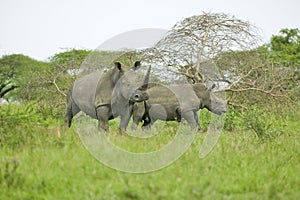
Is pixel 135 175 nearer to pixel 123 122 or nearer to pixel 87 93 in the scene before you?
pixel 123 122

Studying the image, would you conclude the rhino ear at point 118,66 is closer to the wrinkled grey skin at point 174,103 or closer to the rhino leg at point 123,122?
the rhino leg at point 123,122

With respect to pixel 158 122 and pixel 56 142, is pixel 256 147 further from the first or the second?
pixel 158 122

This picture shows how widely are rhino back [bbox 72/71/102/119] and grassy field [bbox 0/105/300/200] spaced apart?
2312 millimetres

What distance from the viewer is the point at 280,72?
1470cm

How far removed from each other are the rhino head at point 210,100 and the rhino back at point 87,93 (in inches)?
116

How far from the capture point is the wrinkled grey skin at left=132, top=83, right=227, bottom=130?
1212cm

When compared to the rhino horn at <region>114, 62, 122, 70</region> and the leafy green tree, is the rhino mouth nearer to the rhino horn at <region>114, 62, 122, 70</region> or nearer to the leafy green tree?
the rhino horn at <region>114, 62, 122, 70</region>

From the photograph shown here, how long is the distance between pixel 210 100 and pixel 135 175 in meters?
7.07

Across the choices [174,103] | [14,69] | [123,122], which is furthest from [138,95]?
[14,69]

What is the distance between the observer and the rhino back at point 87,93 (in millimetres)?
10841

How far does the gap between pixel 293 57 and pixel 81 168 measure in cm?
3187

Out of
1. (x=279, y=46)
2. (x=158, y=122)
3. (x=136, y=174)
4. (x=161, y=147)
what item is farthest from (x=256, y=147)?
(x=279, y=46)

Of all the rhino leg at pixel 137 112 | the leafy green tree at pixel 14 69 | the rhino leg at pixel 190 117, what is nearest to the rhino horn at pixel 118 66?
the rhino leg at pixel 137 112

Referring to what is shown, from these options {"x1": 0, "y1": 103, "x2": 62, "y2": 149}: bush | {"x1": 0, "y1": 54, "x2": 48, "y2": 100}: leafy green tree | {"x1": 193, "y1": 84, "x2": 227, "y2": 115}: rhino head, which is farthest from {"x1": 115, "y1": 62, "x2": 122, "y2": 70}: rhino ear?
{"x1": 0, "y1": 54, "x2": 48, "y2": 100}: leafy green tree
